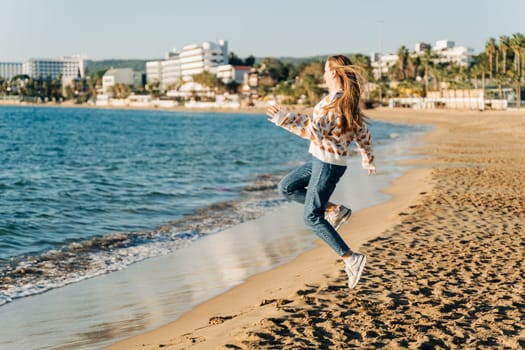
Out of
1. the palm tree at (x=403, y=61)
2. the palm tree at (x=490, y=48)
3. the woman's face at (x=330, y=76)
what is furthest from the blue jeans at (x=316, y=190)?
the palm tree at (x=403, y=61)

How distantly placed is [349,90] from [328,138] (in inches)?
15.7

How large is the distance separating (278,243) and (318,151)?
542 cm

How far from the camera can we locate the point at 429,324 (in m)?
5.41

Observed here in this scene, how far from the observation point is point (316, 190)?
18.8 feet

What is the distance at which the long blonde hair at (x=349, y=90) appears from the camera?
548cm

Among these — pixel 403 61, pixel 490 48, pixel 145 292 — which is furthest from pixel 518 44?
pixel 145 292

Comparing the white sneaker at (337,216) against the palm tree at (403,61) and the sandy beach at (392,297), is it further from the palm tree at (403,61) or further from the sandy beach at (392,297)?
the palm tree at (403,61)

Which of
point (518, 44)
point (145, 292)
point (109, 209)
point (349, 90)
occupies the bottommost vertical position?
point (109, 209)

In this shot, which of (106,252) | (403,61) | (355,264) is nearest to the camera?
(355,264)

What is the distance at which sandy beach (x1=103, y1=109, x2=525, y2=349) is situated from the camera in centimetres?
514

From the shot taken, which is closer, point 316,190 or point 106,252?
point 316,190

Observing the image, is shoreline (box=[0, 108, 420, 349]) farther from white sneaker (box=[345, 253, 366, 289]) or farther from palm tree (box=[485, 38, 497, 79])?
palm tree (box=[485, 38, 497, 79])

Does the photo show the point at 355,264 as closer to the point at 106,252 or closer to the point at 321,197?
the point at 321,197

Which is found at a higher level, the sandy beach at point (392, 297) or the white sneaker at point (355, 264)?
the white sneaker at point (355, 264)
